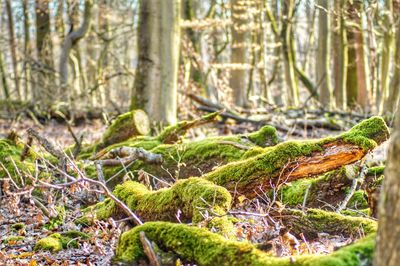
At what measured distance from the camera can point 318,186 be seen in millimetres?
5852

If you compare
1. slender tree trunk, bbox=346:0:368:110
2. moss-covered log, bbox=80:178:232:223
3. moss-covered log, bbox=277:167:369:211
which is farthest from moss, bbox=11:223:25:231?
slender tree trunk, bbox=346:0:368:110

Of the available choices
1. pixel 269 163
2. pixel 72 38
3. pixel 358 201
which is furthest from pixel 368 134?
pixel 72 38

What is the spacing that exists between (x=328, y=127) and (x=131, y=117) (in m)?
5.95

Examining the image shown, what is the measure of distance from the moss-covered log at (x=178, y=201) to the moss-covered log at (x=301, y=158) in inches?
15.5

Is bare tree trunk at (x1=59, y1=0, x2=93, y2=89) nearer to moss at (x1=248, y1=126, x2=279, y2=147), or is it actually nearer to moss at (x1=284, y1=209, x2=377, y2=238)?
moss at (x1=248, y1=126, x2=279, y2=147)

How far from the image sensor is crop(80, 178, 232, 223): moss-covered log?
13.8 feet

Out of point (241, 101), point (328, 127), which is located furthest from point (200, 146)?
point (241, 101)

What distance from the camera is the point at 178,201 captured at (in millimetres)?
4559

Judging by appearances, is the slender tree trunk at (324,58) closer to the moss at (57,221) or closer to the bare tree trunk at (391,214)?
the moss at (57,221)

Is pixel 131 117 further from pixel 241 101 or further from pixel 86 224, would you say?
pixel 241 101

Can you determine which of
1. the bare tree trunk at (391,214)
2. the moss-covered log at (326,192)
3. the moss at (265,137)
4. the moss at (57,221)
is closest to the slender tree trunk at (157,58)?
the moss at (265,137)

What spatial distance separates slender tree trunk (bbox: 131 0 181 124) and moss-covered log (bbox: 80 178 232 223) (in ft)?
21.2

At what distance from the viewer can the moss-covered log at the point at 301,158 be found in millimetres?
4684

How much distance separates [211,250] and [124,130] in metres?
5.80
